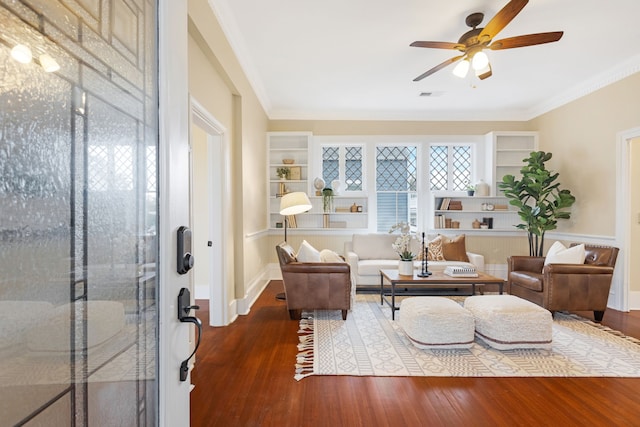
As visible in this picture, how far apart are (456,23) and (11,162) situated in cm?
352

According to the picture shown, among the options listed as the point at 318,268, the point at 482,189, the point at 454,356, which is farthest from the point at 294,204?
the point at 482,189

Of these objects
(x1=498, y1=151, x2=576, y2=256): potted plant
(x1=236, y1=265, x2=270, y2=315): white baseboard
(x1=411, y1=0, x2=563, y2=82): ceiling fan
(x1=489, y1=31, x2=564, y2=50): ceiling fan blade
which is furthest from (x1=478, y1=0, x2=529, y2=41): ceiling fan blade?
(x1=236, y1=265, x2=270, y2=315): white baseboard

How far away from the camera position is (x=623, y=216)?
4070 mm

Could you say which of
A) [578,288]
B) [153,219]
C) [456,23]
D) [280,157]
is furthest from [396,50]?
[153,219]

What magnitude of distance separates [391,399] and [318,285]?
1615 millimetres

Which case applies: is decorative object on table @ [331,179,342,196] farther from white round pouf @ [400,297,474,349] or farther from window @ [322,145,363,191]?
white round pouf @ [400,297,474,349]

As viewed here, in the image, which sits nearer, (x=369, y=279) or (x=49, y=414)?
(x=49, y=414)

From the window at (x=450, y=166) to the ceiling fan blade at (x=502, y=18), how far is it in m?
3.33

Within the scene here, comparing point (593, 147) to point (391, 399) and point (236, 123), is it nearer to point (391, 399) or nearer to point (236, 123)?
point (391, 399)

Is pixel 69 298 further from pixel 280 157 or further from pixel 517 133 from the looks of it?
pixel 517 133

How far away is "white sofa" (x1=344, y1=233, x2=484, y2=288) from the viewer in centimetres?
493

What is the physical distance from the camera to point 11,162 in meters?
0.55

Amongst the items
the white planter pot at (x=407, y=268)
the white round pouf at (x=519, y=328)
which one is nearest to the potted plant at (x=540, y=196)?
the white planter pot at (x=407, y=268)

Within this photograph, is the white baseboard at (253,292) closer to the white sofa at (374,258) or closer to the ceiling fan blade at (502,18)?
the white sofa at (374,258)
